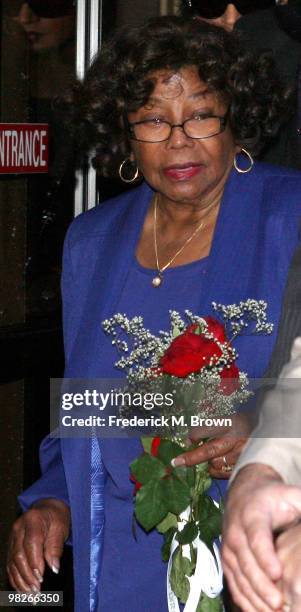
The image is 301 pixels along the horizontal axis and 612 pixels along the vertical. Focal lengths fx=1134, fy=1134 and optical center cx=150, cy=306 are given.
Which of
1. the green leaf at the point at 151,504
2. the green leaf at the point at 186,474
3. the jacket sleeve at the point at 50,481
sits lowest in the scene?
the jacket sleeve at the point at 50,481

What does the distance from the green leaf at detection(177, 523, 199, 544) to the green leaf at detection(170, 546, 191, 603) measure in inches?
1.9

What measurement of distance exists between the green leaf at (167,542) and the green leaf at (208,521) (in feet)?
0.29

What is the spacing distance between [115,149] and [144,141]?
0.89 feet

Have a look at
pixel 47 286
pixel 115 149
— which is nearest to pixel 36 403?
pixel 47 286

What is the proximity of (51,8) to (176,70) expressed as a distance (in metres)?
1.80

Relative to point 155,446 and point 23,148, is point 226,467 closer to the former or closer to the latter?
point 155,446

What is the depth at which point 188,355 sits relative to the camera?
7.39 feet

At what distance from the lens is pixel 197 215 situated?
10.0 ft

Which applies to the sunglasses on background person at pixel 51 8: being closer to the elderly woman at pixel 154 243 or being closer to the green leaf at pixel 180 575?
the elderly woman at pixel 154 243

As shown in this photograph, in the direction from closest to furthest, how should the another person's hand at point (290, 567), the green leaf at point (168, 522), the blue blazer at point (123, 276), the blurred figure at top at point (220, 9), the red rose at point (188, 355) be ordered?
the another person's hand at point (290, 567), the red rose at point (188, 355), the green leaf at point (168, 522), the blue blazer at point (123, 276), the blurred figure at top at point (220, 9)

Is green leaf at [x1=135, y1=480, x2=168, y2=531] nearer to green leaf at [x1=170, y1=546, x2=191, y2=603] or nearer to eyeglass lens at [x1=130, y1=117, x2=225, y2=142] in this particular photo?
green leaf at [x1=170, y1=546, x2=191, y2=603]

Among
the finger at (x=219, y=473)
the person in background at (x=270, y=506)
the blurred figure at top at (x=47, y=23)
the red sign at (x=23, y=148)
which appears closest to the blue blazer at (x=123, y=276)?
the finger at (x=219, y=473)

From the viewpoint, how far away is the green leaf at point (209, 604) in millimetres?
2428

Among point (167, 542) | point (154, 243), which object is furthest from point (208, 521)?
point (154, 243)
